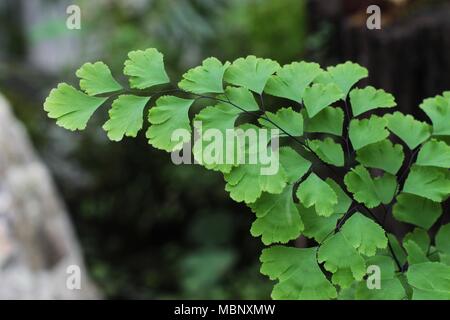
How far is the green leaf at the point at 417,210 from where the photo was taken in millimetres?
955

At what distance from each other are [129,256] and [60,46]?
97.1 inches

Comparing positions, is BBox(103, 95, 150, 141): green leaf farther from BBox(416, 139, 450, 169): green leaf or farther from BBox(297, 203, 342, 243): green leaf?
BBox(416, 139, 450, 169): green leaf

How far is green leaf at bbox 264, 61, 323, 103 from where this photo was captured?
854 millimetres

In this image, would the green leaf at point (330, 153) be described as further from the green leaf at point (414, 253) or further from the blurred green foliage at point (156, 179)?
the blurred green foliage at point (156, 179)

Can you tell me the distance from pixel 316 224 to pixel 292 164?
0.30 ft

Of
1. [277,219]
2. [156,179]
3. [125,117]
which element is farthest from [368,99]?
[156,179]

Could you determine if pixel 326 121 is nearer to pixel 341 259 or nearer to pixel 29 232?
pixel 341 259

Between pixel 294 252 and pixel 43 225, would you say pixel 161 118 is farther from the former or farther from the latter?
pixel 43 225

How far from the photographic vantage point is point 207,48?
10.9 feet

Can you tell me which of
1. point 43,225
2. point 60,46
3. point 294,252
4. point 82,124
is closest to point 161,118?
point 82,124

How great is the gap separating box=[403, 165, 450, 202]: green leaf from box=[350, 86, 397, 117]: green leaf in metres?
0.11

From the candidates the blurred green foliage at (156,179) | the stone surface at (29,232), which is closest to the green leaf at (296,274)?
the stone surface at (29,232)

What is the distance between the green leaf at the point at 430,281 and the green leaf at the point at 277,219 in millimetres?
183

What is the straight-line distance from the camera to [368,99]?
922mm
